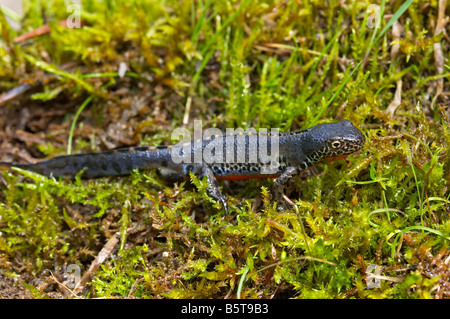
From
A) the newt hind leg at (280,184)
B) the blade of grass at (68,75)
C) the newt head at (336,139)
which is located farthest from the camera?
the blade of grass at (68,75)

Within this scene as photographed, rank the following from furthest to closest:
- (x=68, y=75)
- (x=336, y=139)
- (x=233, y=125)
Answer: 1. (x=68, y=75)
2. (x=233, y=125)
3. (x=336, y=139)

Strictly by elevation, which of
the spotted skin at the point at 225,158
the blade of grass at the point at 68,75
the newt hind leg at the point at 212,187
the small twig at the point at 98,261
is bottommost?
the small twig at the point at 98,261

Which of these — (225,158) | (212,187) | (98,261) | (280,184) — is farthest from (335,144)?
(98,261)

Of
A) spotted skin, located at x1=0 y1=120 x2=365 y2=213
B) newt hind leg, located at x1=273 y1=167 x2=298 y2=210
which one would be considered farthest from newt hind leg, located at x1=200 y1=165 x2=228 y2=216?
newt hind leg, located at x1=273 y1=167 x2=298 y2=210

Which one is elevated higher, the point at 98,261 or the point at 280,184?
the point at 280,184

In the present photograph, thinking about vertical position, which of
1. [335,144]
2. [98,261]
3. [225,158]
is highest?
[335,144]

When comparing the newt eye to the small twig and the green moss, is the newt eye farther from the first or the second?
the small twig

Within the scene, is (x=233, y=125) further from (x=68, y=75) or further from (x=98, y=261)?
(x=68, y=75)

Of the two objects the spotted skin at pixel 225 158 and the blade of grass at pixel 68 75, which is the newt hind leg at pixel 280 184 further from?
the blade of grass at pixel 68 75

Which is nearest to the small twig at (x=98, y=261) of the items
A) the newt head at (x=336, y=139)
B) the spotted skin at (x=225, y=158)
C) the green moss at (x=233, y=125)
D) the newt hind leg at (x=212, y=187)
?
the green moss at (x=233, y=125)

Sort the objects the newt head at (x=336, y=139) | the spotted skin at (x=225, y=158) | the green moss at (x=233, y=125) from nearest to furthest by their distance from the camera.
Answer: the green moss at (x=233, y=125), the newt head at (x=336, y=139), the spotted skin at (x=225, y=158)
